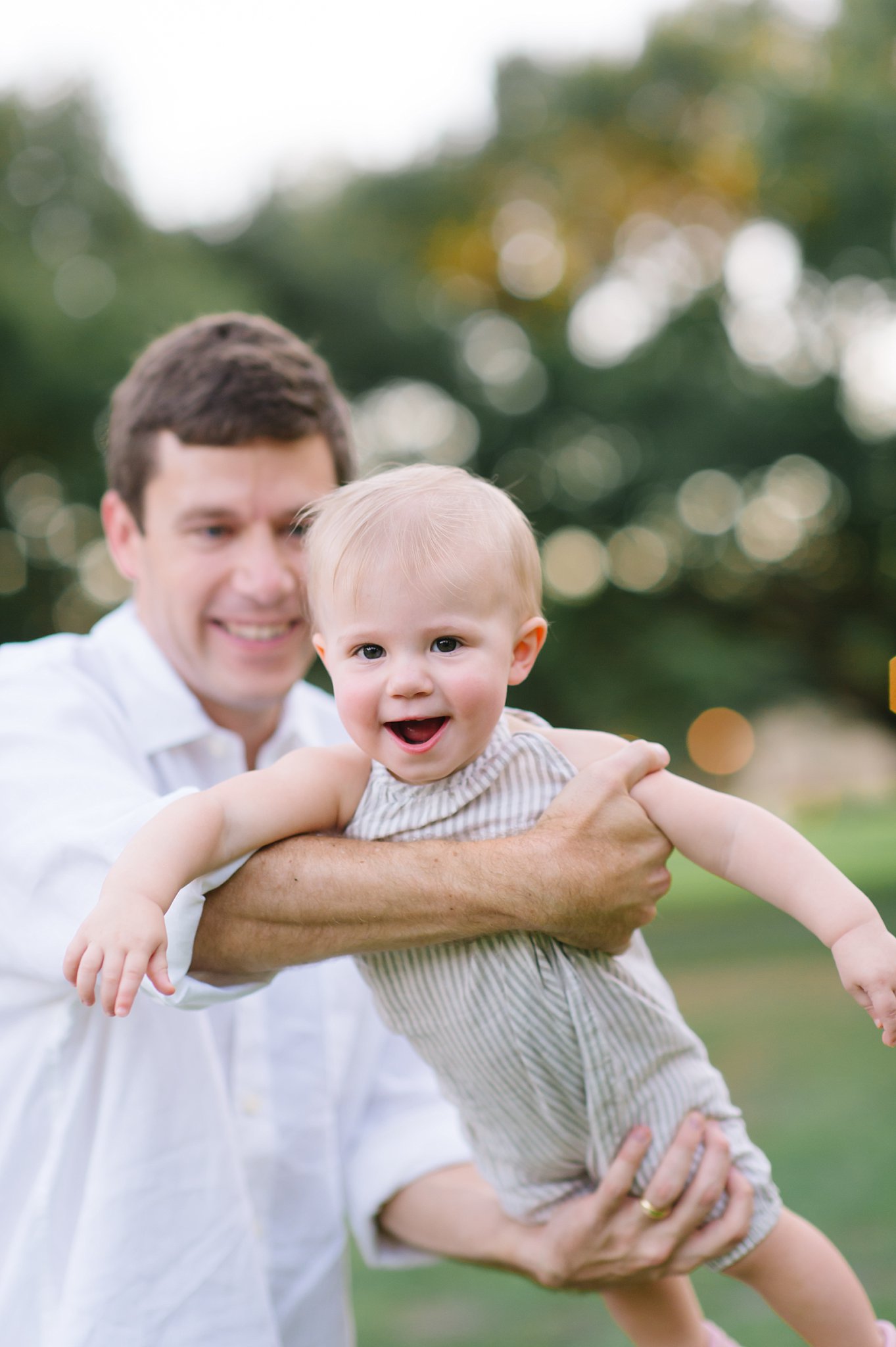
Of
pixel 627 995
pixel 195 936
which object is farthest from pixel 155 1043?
pixel 627 995

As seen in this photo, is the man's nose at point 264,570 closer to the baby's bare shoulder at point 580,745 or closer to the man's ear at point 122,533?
the man's ear at point 122,533

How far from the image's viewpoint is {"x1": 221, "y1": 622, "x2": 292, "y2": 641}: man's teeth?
9.30 feet

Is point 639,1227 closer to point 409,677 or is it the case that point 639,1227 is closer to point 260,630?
point 409,677

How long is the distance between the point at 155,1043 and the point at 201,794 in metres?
0.61

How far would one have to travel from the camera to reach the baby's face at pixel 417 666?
1979 mm

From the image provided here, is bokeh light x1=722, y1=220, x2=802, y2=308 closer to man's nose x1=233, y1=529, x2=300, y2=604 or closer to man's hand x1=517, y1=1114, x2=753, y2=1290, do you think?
man's nose x1=233, y1=529, x2=300, y2=604

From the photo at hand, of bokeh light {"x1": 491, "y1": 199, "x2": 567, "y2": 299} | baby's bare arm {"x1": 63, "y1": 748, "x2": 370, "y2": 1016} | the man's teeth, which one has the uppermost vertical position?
bokeh light {"x1": 491, "y1": 199, "x2": 567, "y2": 299}

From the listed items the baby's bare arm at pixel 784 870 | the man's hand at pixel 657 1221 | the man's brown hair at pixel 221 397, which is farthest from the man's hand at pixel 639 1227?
the man's brown hair at pixel 221 397

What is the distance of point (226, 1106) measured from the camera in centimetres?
243

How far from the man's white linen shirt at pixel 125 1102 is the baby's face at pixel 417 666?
13.5 inches

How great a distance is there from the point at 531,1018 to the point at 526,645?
0.62 m

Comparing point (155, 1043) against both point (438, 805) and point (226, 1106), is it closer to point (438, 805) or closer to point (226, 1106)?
point (226, 1106)

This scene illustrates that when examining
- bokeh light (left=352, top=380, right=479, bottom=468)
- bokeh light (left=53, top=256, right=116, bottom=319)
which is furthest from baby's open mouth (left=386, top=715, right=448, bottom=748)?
bokeh light (left=352, top=380, right=479, bottom=468)

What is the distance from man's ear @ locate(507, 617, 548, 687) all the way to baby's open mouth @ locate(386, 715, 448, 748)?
155 mm
